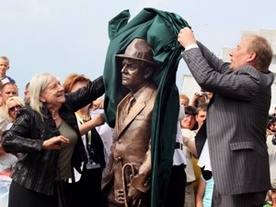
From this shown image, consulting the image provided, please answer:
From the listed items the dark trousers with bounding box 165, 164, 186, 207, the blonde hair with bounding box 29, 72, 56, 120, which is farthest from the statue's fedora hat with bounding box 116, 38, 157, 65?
the dark trousers with bounding box 165, 164, 186, 207

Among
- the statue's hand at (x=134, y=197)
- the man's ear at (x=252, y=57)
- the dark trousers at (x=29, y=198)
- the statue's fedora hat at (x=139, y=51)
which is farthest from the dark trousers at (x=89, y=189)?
the man's ear at (x=252, y=57)

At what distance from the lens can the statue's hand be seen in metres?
4.68

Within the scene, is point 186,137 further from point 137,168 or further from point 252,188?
point 252,188

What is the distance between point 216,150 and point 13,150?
4.84 feet

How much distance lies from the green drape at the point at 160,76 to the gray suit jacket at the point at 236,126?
0.37 meters

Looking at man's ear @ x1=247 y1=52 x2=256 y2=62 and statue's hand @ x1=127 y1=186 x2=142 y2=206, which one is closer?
man's ear @ x1=247 y1=52 x2=256 y2=62

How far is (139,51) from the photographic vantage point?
4.77 m

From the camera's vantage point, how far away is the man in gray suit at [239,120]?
4.24m

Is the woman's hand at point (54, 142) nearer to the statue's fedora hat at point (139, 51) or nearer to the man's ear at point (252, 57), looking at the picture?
the statue's fedora hat at point (139, 51)

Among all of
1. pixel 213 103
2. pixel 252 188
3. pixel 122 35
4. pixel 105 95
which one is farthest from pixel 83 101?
pixel 252 188

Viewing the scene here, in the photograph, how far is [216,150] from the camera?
169 inches

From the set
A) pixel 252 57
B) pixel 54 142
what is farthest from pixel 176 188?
pixel 252 57

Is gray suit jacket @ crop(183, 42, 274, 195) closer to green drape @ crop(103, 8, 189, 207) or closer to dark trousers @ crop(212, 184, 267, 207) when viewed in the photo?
dark trousers @ crop(212, 184, 267, 207)

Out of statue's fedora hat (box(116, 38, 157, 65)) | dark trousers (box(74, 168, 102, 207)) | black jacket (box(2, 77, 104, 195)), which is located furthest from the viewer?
dark trousers (box(74, 168, 102, 207))
